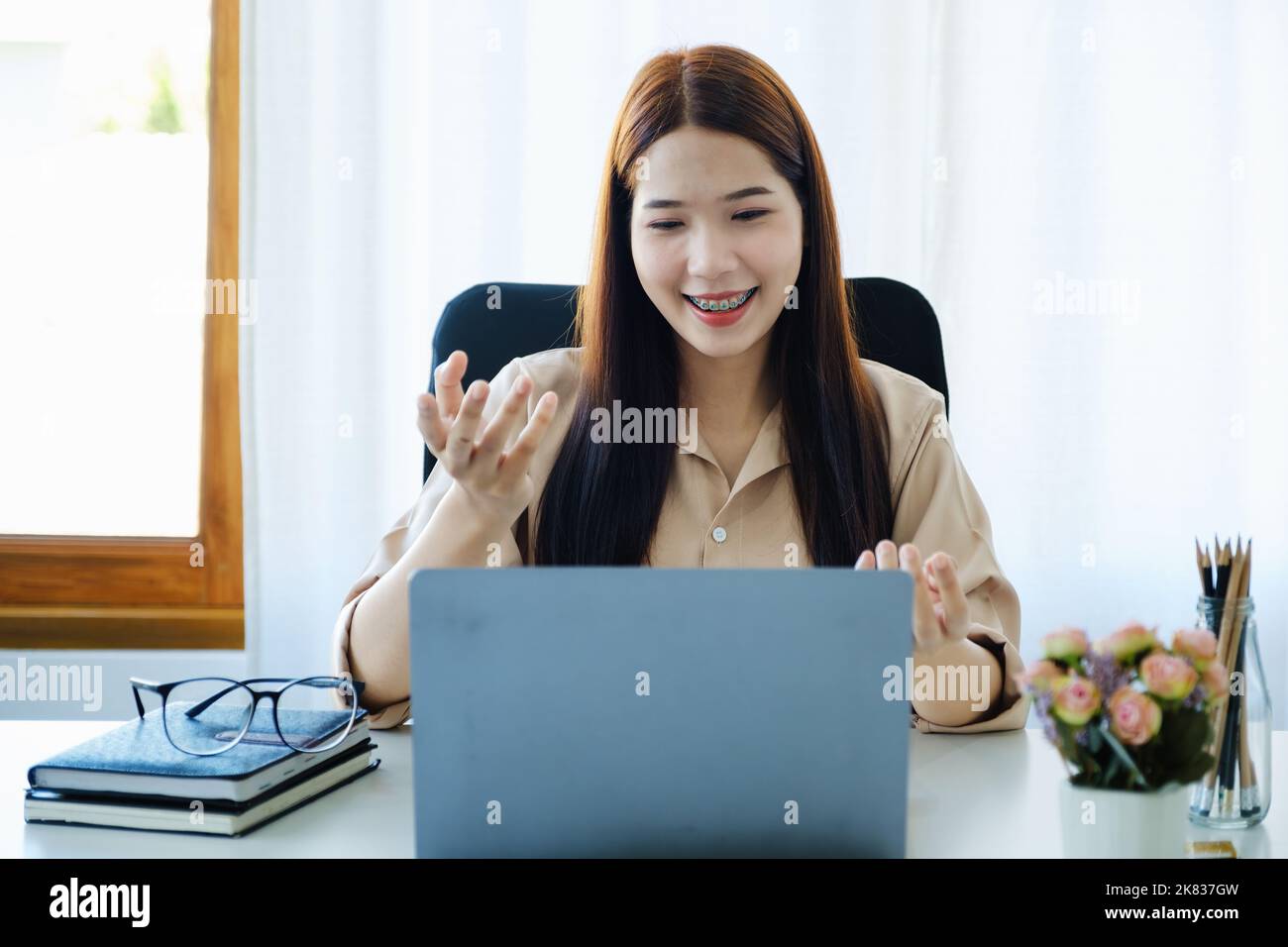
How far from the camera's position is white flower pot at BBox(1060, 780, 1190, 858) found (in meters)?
0.66

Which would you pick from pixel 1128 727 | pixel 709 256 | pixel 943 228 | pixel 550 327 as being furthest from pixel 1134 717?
pixel 943 228

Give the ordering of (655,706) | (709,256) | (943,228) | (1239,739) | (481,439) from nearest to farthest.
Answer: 1. (655,706)
2. (1239,739)
3. (481,439)
4. (709,256)
5. (943,228)

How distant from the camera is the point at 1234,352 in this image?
85.0 inches

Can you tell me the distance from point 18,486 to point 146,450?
28 cm

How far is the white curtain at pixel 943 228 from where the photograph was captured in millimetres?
2137

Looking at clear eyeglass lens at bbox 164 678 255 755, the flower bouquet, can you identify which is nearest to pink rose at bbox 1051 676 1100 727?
the flower bouquet

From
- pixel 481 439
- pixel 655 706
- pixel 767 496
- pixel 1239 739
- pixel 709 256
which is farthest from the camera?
pixel 767 496

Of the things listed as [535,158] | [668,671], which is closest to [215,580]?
[535,158]

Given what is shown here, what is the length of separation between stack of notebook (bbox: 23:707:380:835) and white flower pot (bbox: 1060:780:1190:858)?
0.52 meters

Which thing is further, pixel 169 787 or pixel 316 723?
pixel 316 723

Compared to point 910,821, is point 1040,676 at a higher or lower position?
higher

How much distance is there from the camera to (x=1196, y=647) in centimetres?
67

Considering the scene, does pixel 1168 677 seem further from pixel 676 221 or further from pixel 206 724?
pixel 676 221

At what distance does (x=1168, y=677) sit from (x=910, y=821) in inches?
9.3
